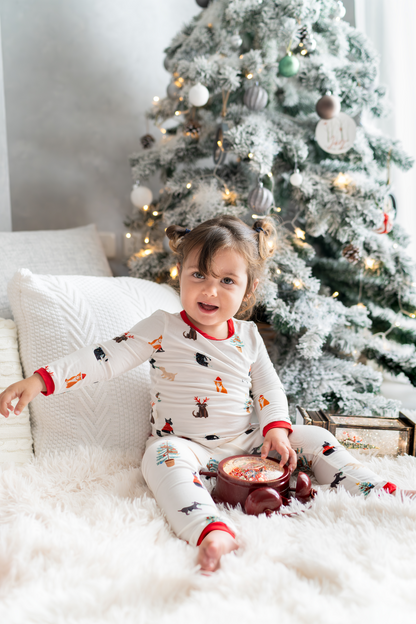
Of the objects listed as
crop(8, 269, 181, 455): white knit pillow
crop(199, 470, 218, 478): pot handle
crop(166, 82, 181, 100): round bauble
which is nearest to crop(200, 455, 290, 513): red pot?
crop(199, 470, 218, 478): pot handle

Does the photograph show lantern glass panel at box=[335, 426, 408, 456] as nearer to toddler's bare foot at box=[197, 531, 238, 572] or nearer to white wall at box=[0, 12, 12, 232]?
toddler's bare foot at box=[197, 531, 238, 572]

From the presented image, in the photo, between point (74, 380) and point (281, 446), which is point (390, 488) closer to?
point (281, 446)

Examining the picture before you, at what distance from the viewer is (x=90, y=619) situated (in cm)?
46

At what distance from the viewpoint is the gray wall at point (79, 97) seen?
4.90 feet

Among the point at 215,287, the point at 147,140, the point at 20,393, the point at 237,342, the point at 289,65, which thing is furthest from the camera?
the point at 147,140

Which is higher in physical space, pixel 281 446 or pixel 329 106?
pixel 329 106

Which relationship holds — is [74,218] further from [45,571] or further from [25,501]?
[45,571]

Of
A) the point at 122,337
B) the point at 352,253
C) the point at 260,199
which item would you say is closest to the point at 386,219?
the point at 352,253

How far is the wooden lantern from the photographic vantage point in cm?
94

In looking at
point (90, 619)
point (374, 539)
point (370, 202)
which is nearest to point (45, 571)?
point (90, 619)

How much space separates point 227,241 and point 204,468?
444 millimetres

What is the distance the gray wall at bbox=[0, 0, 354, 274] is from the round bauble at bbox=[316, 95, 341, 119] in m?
0.71

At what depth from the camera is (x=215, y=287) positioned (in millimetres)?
883

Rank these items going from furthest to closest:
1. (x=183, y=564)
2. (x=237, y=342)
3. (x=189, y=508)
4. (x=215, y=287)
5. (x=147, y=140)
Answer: (x=147, y=140) < (x=237, y=342) < (x=215, y=287) < (x=189, y=508) < (x=183, y=564)
